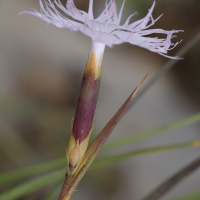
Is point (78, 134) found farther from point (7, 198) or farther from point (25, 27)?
point (25, 27)

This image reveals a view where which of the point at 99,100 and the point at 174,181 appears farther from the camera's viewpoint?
the point at 99,100

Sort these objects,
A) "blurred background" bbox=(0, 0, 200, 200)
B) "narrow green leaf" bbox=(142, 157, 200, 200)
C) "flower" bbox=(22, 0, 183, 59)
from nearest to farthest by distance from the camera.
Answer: "flower" bbox=(22, 0, 183, 59), "narrow green leaf" bbox=(142, 157, 200, 200), "blurred background" bbox=(0, 0, 200, 200)

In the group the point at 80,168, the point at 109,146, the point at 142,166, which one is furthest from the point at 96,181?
the point at 80,168

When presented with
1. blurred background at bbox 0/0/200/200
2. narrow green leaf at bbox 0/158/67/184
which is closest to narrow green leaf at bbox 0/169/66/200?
narrow green leaf at bbox 0/158/67/184

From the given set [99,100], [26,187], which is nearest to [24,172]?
[26,187]

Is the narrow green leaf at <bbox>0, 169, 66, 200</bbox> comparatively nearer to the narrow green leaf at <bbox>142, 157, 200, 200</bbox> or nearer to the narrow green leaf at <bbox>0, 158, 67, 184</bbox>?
the narrow green leaf at <bbox>0, 158, 67, 184</bbox>

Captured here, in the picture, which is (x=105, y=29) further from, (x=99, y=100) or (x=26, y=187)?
(x=99, y=100)

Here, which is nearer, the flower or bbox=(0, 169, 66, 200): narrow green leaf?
the flower

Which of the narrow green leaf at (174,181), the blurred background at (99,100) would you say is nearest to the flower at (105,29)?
the narrow green leaf at (174,181)

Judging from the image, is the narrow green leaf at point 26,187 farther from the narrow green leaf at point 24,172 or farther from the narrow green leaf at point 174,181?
the narrow green leaf at point 174,181

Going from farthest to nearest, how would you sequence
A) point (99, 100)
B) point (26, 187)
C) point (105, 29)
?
point (99, 100) < point (26, 187) < point (105, 29)
